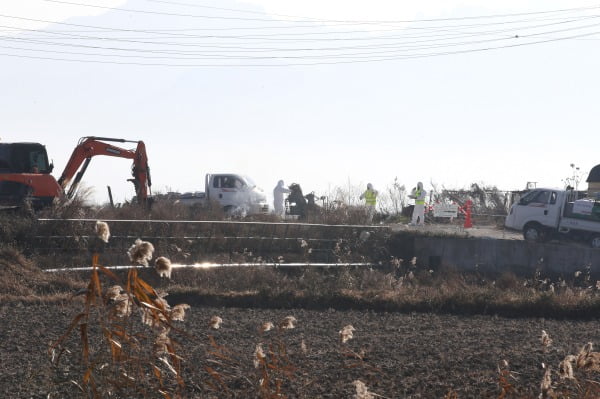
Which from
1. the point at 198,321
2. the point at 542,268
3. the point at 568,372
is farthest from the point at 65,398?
the point at 542,268

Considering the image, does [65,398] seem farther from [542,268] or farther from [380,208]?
[380,208]

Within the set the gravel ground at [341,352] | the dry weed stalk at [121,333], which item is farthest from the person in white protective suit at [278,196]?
the dry weed stalk at [121,333]

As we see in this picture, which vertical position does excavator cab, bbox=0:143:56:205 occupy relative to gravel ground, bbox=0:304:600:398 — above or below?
above

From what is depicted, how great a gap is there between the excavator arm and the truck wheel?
40.9ft

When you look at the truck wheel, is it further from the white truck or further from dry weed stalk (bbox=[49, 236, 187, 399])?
dry weed stalk (bbox=[49, 236, 187, 399])

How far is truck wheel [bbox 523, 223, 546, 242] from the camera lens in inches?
1226

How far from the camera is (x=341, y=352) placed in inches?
321

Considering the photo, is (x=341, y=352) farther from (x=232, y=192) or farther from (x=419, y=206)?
(x=232, y=192)

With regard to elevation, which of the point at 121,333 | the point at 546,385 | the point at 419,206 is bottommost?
the point at 546,385

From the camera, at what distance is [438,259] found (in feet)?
88.2

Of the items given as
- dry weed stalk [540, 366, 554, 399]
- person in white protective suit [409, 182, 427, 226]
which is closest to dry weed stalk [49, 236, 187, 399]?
dry weed stalk [540, 366, 554, 399]

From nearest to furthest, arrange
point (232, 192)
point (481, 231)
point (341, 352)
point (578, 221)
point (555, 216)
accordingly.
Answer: point (341, 352), point (578, 221), point (555, 216), point (481, 231), point (232, 192)

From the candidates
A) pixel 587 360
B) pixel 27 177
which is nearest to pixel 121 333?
pixel 587 360

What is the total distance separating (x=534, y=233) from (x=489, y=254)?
458 centimetres
